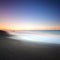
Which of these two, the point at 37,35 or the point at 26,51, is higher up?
the point at 37,35

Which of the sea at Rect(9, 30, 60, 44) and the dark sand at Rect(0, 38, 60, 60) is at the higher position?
the sea at Rect(9, 30, 60, 44)

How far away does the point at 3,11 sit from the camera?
5.29 ft

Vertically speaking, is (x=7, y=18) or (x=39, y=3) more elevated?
(x=39, y=3)

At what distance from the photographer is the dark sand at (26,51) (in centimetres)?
146

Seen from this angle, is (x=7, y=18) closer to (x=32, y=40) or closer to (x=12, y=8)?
(x=12, y=8)

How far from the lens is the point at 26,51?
4.92ft

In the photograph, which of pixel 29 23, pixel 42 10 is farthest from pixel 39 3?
pixel 29 23

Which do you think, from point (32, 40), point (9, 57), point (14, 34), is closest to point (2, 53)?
point (9, 57)

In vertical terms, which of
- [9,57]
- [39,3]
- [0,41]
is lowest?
[9,57]

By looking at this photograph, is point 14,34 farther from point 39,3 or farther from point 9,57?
point 39,3

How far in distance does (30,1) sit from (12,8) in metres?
0.25

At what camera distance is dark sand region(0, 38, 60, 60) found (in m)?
1.46

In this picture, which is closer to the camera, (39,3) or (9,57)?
(9,57)

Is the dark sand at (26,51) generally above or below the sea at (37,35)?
below
